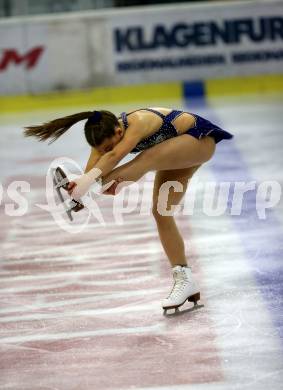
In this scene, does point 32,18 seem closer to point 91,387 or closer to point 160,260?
point 160,260

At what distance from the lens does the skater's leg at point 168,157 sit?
6.53m

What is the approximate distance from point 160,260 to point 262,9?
11.9 m

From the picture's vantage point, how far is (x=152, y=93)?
1941 cm

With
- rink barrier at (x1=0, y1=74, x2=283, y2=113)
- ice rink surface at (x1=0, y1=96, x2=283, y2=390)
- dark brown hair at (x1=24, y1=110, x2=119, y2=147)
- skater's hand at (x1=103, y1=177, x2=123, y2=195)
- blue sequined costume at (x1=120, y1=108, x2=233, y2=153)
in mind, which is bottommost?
rink barrier at (x1=0, y1=74, x2=283, y2=113)

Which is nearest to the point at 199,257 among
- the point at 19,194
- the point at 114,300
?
the point at 114,300

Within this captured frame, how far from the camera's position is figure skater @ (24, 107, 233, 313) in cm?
643

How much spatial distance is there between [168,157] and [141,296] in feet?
4.28

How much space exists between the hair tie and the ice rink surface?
1.36m

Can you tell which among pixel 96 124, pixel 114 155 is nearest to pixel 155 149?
pixel 114 155

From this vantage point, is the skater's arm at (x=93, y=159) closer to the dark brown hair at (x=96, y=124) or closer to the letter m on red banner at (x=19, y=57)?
the dark brown hair at (x=96, y=124)

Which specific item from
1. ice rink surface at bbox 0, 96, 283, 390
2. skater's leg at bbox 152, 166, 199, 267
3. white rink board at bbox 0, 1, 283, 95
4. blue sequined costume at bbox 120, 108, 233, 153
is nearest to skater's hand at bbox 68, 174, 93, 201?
blue sequined costume at bbox 120, 108, 233, 153

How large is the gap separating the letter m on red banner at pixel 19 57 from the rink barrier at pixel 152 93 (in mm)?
623

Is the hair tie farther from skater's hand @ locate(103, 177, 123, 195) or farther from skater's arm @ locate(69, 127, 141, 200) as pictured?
skater's hand @ locate(103, 177, 123, 195)

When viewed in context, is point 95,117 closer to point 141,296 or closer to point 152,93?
point 141,296
